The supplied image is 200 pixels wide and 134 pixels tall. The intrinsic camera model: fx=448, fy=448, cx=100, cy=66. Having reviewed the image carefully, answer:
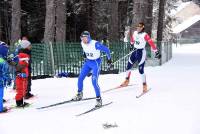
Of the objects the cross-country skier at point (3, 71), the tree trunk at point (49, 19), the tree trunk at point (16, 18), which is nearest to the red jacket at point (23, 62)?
the cross-country skier at point (3, 71)

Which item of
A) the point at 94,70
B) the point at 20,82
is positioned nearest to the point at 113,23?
the point at 94,70

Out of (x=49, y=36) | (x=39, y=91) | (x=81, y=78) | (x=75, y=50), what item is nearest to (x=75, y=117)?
(x=81, y=78)

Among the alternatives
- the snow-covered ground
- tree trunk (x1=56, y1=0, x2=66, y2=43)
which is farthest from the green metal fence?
tree trunk (x1=56, y1=0, x2=66, y2=43)

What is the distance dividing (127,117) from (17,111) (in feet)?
9.43

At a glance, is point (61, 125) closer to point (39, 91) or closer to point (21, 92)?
point (21, 92)

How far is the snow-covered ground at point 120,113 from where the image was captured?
29.9ft

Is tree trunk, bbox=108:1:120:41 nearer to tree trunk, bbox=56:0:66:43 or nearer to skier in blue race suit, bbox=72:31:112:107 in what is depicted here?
tree trunk, bbox=56:0:66:43

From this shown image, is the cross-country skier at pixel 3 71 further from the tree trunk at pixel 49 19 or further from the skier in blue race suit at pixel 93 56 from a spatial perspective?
the tree trunk at pixel 49 19

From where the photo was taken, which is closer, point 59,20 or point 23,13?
point 59,20

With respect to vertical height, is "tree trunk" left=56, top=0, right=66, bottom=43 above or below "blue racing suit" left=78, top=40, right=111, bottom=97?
above

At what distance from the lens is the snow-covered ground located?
9.11 meters

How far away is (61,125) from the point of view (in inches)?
375

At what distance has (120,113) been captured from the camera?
1045cm

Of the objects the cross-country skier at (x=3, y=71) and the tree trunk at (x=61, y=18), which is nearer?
the cross-country skier at (x=3, y=71)
